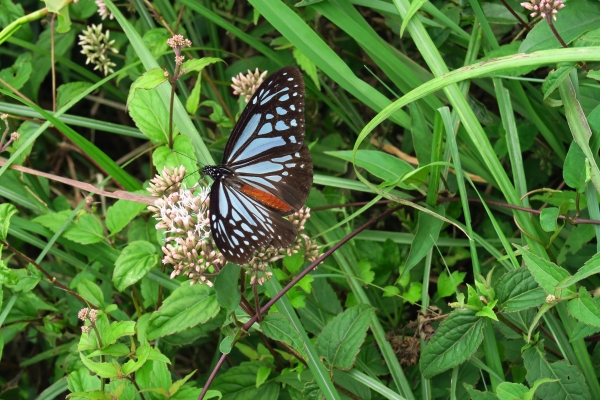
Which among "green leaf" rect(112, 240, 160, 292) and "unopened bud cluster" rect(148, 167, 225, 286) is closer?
"unopened bud cluster" rect(148, 167, 225, 286)

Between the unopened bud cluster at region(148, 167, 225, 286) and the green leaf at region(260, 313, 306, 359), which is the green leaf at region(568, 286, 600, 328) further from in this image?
the unopened bud cluster at region(148, 167, 225, 286)

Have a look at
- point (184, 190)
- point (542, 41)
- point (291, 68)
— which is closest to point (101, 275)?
point (184, 190)

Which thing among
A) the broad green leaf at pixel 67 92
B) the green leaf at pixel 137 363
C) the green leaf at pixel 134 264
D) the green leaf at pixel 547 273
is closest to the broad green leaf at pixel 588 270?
the green leaf at pixel 547 273

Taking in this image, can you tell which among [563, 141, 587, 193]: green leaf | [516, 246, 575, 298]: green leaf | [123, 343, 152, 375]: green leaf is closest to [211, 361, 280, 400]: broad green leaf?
[123, 343, 152, 375]: green leaf

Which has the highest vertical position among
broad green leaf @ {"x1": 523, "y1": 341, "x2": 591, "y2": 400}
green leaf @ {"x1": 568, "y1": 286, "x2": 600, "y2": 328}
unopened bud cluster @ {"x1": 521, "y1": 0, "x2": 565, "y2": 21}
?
unopened bud cluster @ {"x1": 521, "y1": 0, "x2": 565, "y2": 21}

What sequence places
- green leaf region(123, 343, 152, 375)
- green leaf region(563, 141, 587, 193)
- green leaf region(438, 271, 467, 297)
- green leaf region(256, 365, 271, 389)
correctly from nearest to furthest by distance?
green leaf region(123, 343, 152, 375)
green leaf region(563, 141, 587, 193)
green leaf region(256, 365, 271, 389)
green leaf region(438, 271, 467, 297)
